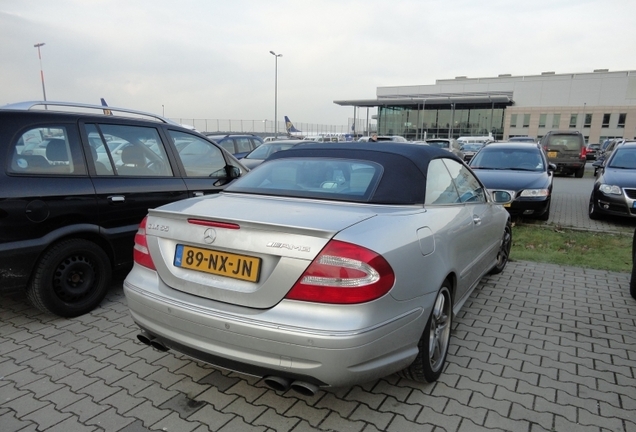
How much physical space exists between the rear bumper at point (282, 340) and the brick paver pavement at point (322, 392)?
0.41 m

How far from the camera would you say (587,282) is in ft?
17.0

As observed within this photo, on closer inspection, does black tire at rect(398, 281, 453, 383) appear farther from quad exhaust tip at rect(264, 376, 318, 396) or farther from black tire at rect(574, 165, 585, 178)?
black tire at rect(574, 165, 585, 178)

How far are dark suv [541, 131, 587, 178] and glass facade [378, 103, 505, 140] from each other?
43.7 metres

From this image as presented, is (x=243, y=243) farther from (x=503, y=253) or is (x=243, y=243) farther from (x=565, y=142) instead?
(x=565, y=142)

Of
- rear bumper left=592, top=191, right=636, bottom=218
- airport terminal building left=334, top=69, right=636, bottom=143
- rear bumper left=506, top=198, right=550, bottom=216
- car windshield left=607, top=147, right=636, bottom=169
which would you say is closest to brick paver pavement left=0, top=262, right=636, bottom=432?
rear bumper left=506, top=198, right=550, bottom=216

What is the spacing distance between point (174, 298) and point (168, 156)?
268 centimetres

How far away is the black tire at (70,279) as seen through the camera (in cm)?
352

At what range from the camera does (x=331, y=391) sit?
239cm

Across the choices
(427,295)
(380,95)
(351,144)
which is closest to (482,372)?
(427,295)

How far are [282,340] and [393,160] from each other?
1.53 metres

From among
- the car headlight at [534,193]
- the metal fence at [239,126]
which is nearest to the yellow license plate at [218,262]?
the car headlight at [534,193]

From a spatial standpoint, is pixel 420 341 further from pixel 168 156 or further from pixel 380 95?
pixel 380 95

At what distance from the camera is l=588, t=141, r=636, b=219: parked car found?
7906mm

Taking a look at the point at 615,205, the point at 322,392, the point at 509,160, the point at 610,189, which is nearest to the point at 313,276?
the point at 322,392
